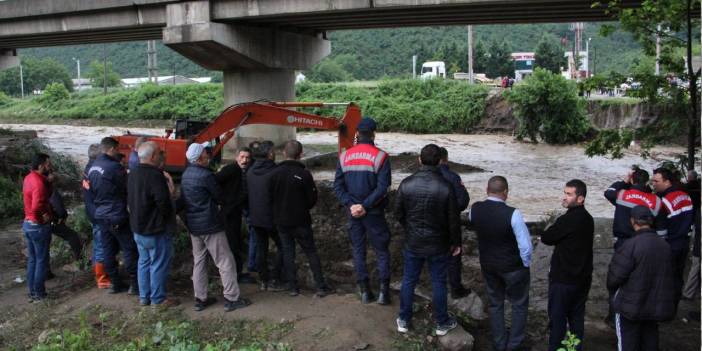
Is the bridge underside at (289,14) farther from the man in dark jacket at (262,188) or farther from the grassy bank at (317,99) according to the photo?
the grassy bank at (317,99)

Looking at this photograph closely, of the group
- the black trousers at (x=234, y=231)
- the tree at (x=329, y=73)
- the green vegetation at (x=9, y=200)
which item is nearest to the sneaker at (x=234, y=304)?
the black trousers at (x=234, y=231)

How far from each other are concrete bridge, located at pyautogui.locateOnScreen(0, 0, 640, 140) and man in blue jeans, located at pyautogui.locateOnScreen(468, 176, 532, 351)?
10.2 meters

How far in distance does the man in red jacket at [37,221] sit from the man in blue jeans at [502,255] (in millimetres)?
5099

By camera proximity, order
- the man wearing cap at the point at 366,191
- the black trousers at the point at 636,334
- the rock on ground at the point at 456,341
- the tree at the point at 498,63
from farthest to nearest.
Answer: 1. the tree at the point at 498,63
2. the man wearing cap at the point at 366,191
3. the rock on ground at the point at 456,341
4. the black trousers at the point at 636,334

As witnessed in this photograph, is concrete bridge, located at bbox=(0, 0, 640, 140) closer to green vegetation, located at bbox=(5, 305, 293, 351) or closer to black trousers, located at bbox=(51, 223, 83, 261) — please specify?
black trousers, located at bbox=(51, 223, 83, 261)

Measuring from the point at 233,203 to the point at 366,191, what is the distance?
5.96 feet

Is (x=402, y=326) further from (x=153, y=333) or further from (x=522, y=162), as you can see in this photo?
(x=522, y=162)

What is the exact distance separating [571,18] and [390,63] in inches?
3011

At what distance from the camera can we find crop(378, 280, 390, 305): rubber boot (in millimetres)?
6871

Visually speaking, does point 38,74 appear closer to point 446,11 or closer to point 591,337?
point 446,11

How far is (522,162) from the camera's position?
22.2 meters

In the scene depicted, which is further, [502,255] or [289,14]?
[289,14]

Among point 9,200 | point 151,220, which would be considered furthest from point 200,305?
point 9,200

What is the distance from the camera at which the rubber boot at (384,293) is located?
6871mm
